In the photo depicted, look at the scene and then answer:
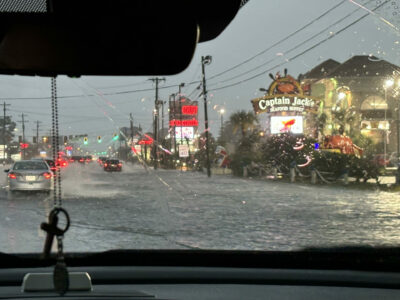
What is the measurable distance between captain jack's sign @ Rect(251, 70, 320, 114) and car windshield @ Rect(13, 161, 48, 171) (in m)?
28.3

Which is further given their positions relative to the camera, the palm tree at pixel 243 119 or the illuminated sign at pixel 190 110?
the illuminated sign at pixel 190 110

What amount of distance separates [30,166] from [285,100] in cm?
2955

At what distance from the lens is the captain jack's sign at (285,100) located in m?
49.4

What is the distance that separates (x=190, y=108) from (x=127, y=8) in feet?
315

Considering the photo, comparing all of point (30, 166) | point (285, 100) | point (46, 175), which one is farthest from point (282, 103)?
point (46, 175)

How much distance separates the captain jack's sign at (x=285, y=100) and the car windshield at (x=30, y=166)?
1115 inches

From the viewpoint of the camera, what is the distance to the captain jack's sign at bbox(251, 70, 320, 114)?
49406 millimetres

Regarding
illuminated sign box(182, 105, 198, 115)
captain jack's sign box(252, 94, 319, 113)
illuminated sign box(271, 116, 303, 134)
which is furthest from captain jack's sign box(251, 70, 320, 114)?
illuminated sign box(182, 105, 198, 115)

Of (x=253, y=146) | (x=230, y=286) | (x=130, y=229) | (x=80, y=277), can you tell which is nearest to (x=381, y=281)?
(x=230, y=286)

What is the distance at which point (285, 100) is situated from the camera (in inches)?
1945

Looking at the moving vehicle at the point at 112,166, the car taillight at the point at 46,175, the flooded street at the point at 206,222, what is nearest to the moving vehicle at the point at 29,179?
the car taillight at the point at 46,175

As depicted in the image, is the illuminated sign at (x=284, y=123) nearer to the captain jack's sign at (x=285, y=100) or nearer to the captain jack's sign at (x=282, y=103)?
the captain jack's sign at (x=285, y=100)

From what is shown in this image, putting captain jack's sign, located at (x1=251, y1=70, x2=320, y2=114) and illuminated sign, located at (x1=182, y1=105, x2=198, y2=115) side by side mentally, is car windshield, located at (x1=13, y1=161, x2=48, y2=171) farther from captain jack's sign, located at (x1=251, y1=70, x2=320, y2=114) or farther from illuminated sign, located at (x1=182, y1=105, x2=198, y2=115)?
illuminated sign, located at (x1=182, y1=105, x2=198, y2=115)

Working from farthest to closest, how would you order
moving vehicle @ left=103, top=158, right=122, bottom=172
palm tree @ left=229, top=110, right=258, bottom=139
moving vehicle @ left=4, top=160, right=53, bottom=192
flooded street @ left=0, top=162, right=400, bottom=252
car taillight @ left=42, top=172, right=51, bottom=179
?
palm tree @ left=229, top=110, right=258, bottom=139 < moving vehicle @ left=103, top=158, right=122, bottom=172 < car taillight @ left=42, top=172, right=51, bottom=179 < moving vehicle @ left=4, top=160, right=53, bottom=192 < flooded street @ left=0, top=162, right=400, bottom=252
